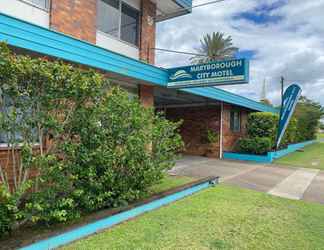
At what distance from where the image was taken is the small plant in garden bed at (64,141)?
315cm

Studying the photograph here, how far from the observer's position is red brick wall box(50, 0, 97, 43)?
6211 millimetres

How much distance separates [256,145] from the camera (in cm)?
1296

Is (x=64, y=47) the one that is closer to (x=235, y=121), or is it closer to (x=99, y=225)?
(x=99, y=225)

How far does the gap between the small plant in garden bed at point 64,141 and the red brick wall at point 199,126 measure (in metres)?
9.72

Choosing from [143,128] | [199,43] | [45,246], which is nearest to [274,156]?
[143,128]

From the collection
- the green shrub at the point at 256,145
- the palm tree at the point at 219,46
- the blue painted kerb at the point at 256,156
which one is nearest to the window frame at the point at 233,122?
the green shrub at the point at 256,145

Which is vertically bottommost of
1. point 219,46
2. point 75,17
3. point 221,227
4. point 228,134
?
point 221,227

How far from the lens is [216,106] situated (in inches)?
539

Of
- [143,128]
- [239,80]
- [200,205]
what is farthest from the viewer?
[239,80]

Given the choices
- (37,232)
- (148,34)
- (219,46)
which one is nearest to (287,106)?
(148,34)

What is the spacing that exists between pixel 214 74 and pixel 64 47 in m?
3.70

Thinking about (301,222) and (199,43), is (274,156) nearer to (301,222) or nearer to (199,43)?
(301,222)

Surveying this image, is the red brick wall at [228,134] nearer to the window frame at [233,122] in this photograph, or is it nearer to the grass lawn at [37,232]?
the window frame at [233,122]

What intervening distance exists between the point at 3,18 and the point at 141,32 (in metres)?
5.67
